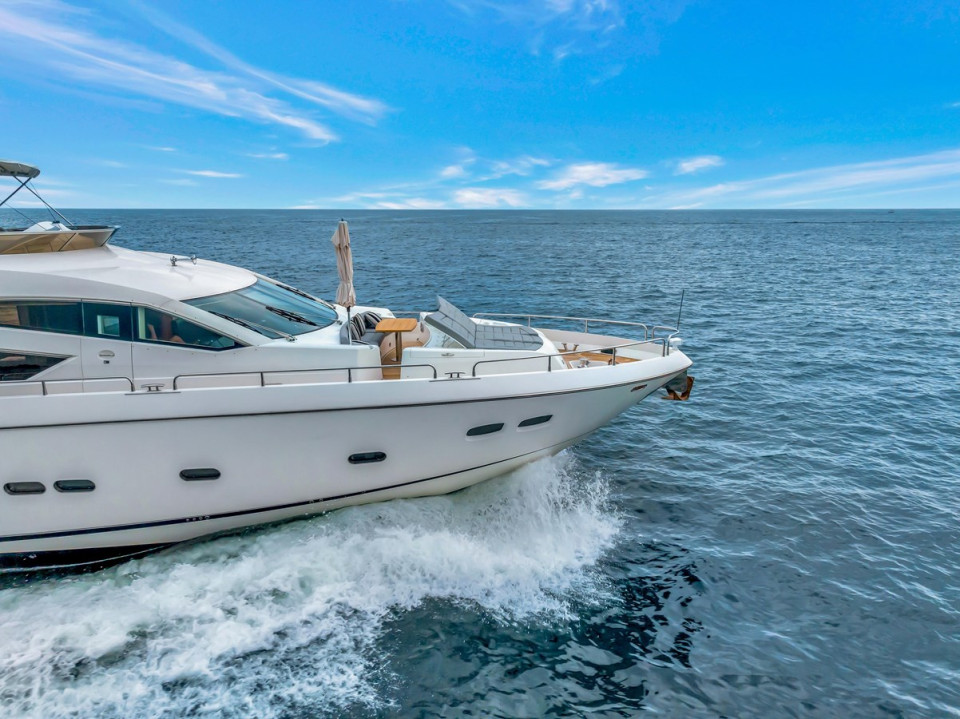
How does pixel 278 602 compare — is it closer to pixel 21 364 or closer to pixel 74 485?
pixel 74 485

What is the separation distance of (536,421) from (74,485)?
565cm

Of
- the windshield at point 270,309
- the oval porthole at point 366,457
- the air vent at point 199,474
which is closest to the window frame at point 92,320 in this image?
the windshield at point 270,309

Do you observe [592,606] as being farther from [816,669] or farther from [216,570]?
[216,570]

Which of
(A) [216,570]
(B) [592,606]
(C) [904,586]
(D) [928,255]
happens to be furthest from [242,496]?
(D) [928,255]

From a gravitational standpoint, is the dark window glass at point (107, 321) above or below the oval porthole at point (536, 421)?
above

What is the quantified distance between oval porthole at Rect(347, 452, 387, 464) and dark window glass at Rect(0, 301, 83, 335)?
3646 millimetres

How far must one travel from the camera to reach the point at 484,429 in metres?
7.62

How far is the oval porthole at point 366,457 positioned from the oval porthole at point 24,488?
354 centimetres

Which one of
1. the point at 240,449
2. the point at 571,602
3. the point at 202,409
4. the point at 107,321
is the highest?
the point at 107,321

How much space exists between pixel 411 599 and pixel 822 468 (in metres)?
8.42

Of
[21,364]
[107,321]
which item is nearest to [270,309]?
[107,321]

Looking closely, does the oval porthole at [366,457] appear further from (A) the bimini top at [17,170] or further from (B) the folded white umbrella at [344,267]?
(A) the bimini top at [17,170]

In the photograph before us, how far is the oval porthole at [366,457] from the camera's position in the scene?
24.2ft

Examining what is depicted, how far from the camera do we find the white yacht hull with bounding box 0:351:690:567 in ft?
22.0
